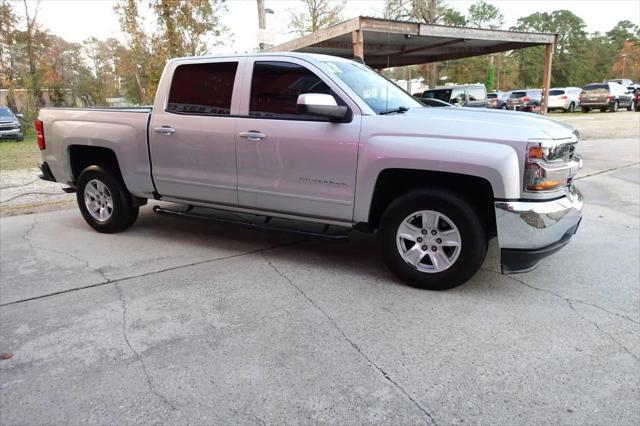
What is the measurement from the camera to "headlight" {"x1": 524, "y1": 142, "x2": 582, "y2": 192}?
348cm

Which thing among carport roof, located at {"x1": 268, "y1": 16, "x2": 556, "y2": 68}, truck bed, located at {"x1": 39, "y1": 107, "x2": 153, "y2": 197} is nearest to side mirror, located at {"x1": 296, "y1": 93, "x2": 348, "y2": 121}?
truck bed, located at {"x1": 39, "y1": 107, "x2": 153, "y2": 197}

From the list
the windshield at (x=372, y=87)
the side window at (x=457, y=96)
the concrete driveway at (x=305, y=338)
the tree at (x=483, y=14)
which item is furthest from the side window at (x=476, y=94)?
the tree at (x=483, y=14)

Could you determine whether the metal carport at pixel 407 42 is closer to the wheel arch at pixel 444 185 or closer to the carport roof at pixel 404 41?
the carport roof at pixel 404 41

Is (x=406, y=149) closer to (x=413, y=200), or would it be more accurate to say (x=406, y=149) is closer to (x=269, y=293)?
(x=413, y=200)

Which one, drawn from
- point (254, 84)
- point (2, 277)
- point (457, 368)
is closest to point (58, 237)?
point (2, 277)

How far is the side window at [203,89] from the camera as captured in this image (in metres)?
4.75

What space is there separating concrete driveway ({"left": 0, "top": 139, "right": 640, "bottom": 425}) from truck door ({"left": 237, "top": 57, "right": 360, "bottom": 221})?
0.68 metres

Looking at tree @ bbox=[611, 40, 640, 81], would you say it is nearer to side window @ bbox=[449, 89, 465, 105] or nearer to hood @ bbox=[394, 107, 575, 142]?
side window @ bbox=[449, 89, 465, 105]

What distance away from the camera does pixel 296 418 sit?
2459mm

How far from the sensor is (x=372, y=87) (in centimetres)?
454

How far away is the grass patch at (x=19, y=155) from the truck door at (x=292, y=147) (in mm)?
9112

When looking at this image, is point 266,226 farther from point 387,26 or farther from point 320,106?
point 387,26

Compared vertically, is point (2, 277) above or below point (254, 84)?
below

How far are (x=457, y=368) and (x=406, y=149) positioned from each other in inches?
68.0
